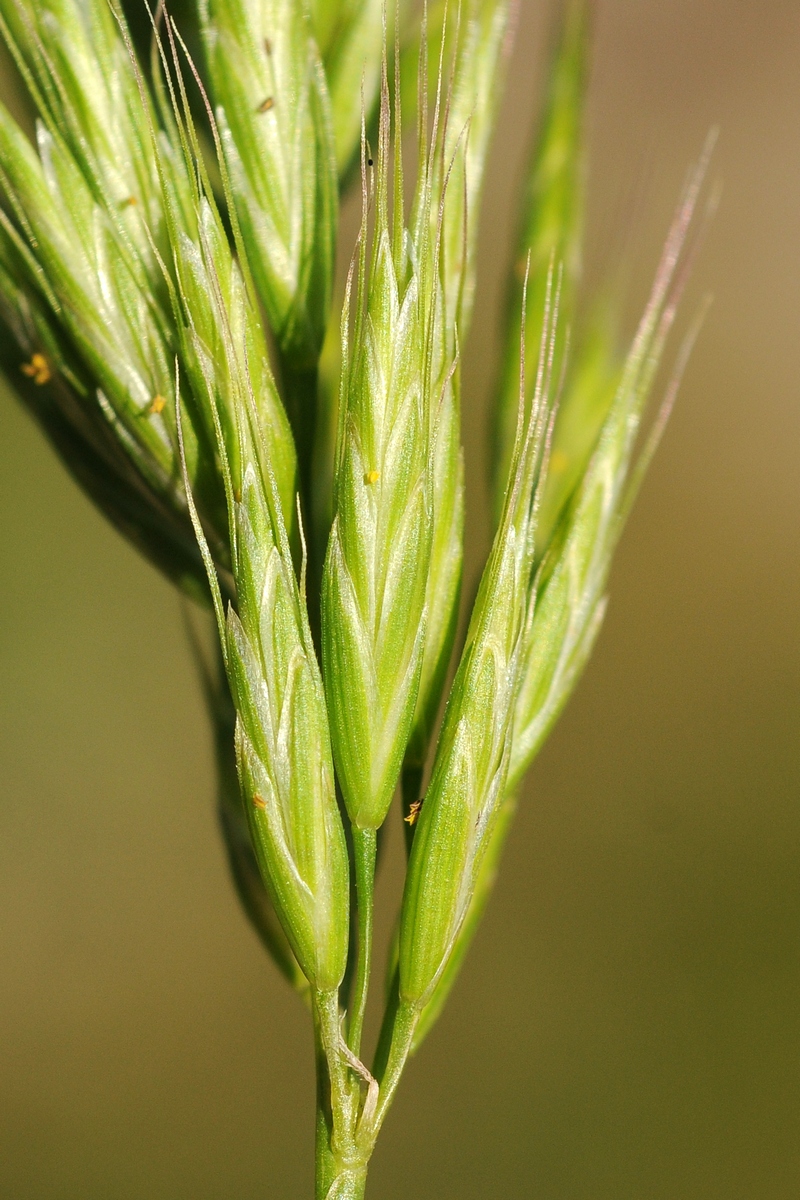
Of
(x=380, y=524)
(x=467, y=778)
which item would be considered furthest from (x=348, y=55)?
(x=467, y=778)

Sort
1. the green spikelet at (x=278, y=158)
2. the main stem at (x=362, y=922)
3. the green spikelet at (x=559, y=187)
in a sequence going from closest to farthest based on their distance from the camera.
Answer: the main stem at (x=362, y=922) → the green spikelet at (x=278, y=158) → the green spikelet at (x=559, y=187)

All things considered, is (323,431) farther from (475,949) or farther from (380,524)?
(475,949)

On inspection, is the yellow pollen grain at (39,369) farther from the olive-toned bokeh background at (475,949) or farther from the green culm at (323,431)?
the olive-toned bokeh background at (475,949)

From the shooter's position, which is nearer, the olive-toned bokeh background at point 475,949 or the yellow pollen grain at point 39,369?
the yellow pollen grain at point 39,369

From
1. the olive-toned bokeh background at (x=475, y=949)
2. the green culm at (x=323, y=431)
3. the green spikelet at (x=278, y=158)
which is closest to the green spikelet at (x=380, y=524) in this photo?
the green culm at (x=323, y=431)

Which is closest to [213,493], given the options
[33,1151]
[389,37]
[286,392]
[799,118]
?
[286,392]

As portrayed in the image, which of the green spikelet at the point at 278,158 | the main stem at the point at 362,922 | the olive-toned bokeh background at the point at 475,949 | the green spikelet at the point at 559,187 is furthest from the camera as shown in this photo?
the olive-toned bokeh background at the point at 475,949
